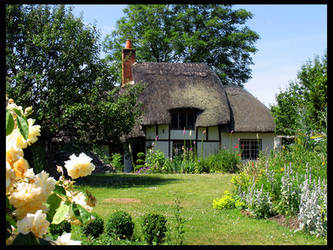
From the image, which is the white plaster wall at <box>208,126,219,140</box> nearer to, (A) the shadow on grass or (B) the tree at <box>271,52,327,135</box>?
(B) the tree at <box>271,52,327,135</box>

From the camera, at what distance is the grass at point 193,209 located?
196 inches

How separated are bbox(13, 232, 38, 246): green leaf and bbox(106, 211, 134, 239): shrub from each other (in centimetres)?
280

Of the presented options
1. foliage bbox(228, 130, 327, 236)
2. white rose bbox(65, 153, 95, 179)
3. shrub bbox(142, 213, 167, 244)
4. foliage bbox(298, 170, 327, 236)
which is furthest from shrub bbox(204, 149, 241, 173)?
white rose bbox(65, 153, 95, 179)

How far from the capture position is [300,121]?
7.71 m

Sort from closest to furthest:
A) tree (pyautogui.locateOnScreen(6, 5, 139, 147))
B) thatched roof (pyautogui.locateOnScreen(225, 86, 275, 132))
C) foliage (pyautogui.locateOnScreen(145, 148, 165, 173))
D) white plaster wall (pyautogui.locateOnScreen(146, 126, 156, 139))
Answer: tree (pyautogui.locateOnScreen(6, 5, 139, 147)), foliage (pyautogui.locateOnScreen(145, 148, 165, 173)), white plaster wall (pyautogui.locateOnScreen(146, 126, 156, 139)), thatched roof (pyautogui.locateOnScreen(225, 86, 275, 132))

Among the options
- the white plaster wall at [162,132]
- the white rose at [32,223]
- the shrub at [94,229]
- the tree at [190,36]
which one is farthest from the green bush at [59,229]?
the tree at [190,36]

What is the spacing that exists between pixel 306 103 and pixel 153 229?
10.1 metres

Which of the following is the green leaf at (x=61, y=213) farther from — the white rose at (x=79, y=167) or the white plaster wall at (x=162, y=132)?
the white plaster wall at (x=162, y=132)

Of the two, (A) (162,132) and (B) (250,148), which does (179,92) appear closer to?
(A) (162,132)

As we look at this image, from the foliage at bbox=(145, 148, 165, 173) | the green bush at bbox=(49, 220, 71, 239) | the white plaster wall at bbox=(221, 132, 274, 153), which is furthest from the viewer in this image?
the white plaster wall at bbox=(221, 132, 274, 153)

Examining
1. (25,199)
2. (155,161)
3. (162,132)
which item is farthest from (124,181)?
(25,199)

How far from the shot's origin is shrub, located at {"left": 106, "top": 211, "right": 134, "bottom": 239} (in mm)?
4723

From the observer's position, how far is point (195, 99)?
1872cm
